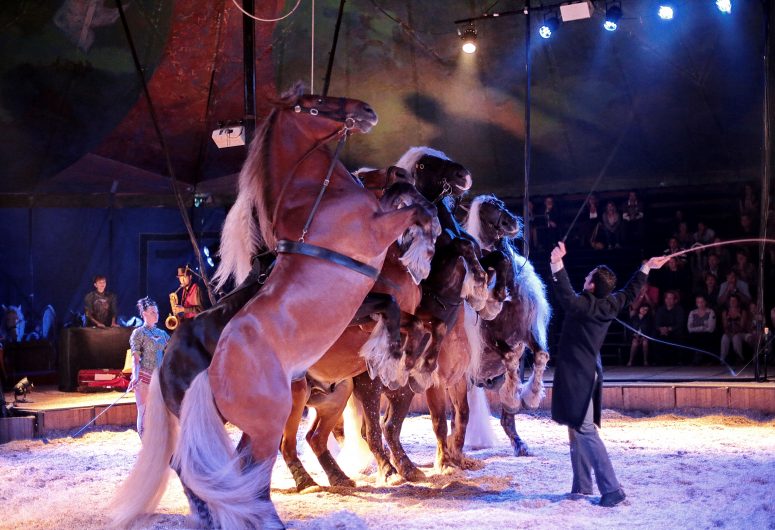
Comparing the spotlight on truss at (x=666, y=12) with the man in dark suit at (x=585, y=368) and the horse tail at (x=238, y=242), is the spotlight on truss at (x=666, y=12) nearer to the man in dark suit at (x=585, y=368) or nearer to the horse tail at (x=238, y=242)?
the man in dark suit at (x=585, y=368)

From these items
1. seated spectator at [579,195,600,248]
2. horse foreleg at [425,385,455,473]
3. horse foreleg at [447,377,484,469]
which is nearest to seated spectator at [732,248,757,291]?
seated spectator at [579,195,600,248]

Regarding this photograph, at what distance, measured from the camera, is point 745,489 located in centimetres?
511

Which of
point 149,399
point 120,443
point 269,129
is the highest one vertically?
point 269,129

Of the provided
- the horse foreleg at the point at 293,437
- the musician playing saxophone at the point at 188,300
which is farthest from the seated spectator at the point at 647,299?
the horse foreleg at the point at 293,437

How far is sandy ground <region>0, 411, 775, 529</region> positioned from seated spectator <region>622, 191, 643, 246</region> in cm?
582

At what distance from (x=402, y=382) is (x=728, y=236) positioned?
10479mm

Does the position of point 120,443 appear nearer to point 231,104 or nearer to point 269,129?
point 269,129

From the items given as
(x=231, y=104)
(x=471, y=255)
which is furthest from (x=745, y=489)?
(x=231, y=104)

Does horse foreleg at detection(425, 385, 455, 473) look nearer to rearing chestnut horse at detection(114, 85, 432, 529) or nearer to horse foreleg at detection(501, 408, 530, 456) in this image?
horse foreleg at detection(501, 408, 530, 456)

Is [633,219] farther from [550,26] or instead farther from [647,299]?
[550,26]

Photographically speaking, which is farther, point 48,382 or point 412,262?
point 48,382

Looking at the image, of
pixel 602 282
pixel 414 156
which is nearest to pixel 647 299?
pixel 602 282

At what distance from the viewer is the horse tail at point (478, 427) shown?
24.1 feet

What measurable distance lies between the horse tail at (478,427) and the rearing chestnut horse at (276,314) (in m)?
3.33
